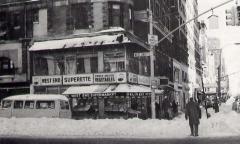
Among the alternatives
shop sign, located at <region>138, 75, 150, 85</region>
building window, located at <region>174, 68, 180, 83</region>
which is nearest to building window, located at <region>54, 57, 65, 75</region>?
shop sign, located at <region>138, 75, 150, 85</region>

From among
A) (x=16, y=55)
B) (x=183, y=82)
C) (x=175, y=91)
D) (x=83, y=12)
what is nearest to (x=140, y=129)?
(x=83, y=12)

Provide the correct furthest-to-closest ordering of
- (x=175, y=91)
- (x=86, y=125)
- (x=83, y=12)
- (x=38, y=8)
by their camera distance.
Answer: (x=175, y=91)
(x=38, y=8)
(x=83, y=12)
(x=86, y=125)

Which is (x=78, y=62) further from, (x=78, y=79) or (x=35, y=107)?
(x=35, y=107)

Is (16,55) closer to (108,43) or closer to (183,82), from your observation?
(108,43)

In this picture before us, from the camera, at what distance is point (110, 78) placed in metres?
34.5

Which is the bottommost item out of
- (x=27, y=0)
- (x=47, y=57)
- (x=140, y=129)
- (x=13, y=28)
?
(x=140, y=129)

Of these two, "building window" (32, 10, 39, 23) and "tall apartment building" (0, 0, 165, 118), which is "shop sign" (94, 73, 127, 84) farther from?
"building window" (32, 10, 39, 23)

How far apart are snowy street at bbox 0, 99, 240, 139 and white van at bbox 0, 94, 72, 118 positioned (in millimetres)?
3695

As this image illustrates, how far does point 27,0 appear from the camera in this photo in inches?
Result: 1560

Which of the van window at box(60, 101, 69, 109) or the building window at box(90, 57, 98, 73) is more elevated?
the building window at box(90, 57, 98, 73)

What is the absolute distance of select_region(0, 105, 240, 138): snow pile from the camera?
2067 cm

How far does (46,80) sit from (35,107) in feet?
29.3

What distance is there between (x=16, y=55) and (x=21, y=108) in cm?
1203

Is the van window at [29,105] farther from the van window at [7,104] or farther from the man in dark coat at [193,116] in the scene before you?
the man in dark coat at [193,116]
